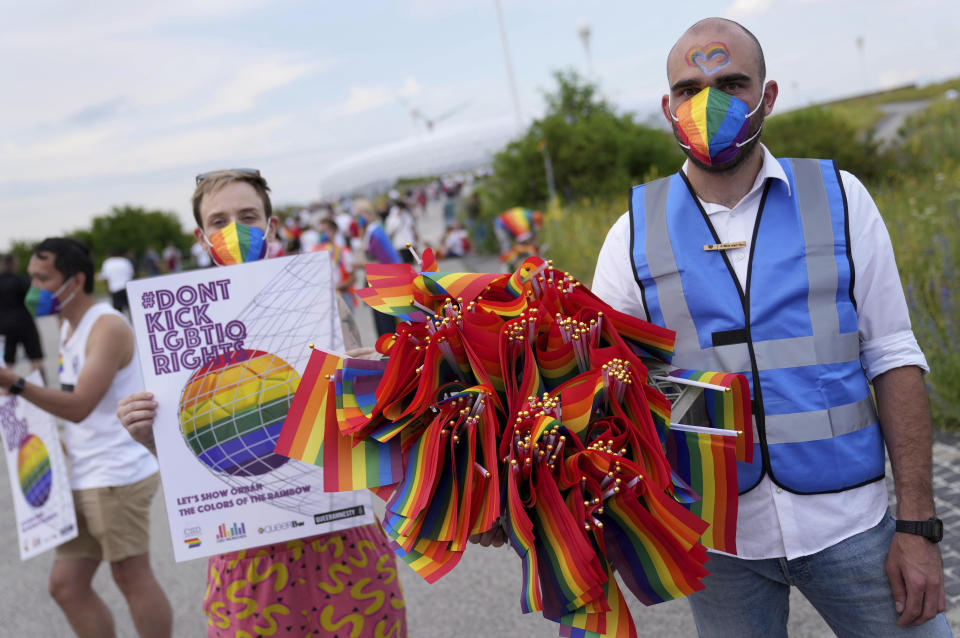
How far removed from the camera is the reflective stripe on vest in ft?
7.03

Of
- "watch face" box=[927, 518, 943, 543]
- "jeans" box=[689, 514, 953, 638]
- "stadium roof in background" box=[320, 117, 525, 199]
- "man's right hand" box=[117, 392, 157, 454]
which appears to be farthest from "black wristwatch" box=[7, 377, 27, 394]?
"stadium roof in background" box=[320, 117, 525, 199]

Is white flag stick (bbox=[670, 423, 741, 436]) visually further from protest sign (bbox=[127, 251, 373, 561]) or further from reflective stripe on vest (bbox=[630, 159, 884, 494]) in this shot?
protest sign (bbox=[127, 251, 373, 561])

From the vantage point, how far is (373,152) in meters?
69.0

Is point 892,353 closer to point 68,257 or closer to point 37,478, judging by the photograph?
point 37,478

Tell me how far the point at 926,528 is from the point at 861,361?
459 mm

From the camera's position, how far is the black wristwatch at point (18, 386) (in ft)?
13.2

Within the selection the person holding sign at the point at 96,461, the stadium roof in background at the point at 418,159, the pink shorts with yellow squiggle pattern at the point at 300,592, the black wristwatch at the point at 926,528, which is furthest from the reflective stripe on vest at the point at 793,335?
the stadium roof in background at the point at 418,159

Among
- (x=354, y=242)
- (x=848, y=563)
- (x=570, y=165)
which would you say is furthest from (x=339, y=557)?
(x=354, y=242)

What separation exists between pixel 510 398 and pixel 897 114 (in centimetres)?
3513

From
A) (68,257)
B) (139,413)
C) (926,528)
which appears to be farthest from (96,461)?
(926,528)

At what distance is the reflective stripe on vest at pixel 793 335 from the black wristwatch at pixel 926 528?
0.49ft

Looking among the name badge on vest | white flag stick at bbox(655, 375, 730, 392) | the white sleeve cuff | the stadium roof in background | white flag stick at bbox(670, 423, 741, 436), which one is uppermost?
the stadium roof in background

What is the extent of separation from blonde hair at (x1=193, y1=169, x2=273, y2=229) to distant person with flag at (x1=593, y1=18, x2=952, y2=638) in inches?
61.7

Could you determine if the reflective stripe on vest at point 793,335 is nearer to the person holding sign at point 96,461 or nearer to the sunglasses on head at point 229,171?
the sunglasses on head at point 229,171
